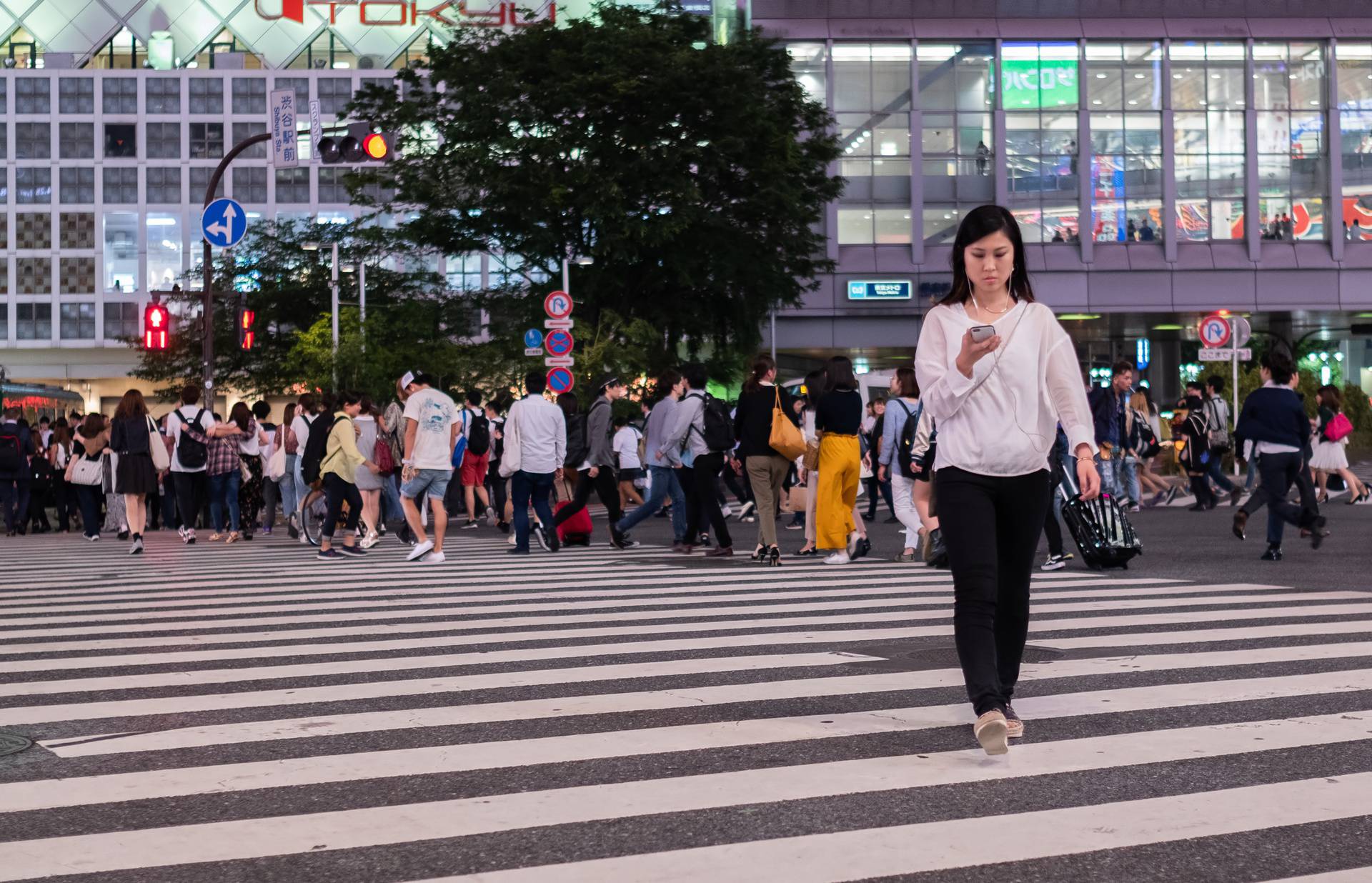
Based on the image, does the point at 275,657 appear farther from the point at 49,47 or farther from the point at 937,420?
the point at 49,47

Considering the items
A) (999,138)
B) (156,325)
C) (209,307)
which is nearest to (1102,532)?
(209,307)

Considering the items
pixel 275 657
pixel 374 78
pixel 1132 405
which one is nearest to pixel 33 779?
pixel 275 657

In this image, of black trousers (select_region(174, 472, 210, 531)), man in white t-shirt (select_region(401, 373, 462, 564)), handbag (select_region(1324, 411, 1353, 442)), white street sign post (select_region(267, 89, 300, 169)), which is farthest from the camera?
white street sign post (select_region(267, 89, 300, 169))

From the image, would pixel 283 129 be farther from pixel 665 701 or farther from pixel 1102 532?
pixel 665 701

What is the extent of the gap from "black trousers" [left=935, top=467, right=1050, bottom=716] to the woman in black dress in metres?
14.6

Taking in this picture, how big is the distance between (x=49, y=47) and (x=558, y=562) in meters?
69.6

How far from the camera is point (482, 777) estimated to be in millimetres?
5266

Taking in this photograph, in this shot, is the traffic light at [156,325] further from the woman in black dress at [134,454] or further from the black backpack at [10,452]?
the woman in black dress at [134,454]

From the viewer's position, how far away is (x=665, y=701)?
6.81 m

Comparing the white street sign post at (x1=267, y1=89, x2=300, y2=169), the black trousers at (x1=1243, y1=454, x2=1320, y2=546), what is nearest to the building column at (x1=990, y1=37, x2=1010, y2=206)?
the white street sign post at (x1=267, y1=89, x2=300, y2=169)

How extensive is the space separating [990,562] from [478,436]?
17.1m

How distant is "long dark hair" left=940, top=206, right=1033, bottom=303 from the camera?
572 centimetres

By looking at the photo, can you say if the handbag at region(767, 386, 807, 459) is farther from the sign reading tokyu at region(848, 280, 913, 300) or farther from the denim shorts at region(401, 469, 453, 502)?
the sign reading tokyu at region(848, 280, 913, 300)

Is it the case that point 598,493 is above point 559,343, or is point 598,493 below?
below
